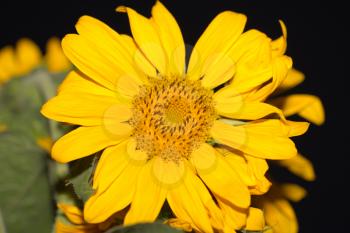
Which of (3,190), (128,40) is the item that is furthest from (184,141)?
(3,190)

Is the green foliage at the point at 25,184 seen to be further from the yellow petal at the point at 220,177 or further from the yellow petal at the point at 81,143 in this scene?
the yellow petal at the point at 220,177

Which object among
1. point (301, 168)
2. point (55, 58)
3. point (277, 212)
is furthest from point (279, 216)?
point (55, 58)

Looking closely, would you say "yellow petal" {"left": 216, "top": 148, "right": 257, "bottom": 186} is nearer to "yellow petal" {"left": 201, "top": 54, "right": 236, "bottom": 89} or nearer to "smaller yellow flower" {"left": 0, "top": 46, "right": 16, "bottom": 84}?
"yellow petal" {"left": 201, "top": 54, "right": 236, "bottom": 89}

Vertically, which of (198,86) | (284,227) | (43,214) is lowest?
(284,227)

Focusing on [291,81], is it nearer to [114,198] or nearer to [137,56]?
[137,56]

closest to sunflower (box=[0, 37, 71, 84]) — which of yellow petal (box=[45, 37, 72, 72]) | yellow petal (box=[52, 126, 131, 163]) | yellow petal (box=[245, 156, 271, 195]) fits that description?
yellow petal (box=[45, 37, 72, 72])

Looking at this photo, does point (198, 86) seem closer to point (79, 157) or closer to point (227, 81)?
point (227, 81)
